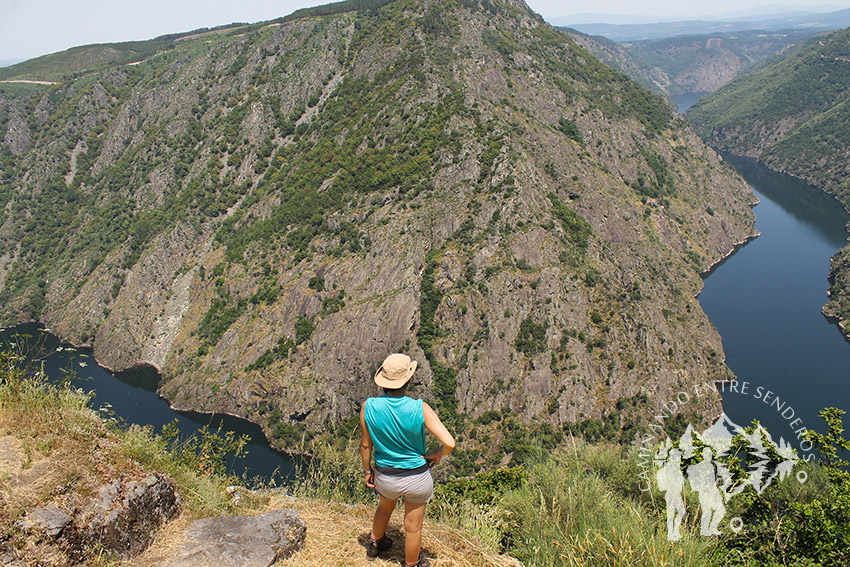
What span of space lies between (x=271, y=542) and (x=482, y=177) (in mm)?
67193

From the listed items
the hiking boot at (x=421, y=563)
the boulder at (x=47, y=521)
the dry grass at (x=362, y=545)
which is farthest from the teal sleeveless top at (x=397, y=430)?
the boulder at (x=47, y=521)

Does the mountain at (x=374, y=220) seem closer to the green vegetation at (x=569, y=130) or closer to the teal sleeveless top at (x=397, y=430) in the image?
the green vegetation at (x=569, y=130)

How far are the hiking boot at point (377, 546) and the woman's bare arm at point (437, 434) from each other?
1716 mm

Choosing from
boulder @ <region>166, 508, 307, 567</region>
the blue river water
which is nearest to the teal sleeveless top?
boulder @ <region>166, 508, 307, 567</region>

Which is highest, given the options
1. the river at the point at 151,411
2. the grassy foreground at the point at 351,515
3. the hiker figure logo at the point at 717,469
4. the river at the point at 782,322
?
the grassy foreground at the point at 351,515

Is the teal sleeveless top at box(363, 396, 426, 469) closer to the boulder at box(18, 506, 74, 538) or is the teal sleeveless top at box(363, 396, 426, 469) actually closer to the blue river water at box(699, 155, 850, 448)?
the boulder at box(18, 506, 74, 538)

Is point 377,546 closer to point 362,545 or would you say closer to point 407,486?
point 362,545

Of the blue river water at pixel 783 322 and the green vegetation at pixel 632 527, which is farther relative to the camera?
the blue river water at pixel 783 322

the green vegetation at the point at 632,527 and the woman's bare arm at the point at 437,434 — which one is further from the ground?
the woman's bare arm at the point at 437,434

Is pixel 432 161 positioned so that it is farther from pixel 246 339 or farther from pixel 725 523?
pixel 725 523

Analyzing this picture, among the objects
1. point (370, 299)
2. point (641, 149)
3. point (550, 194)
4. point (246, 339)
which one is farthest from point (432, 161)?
point (641, 149)

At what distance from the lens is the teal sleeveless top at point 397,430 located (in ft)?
23.4

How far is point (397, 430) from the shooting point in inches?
282

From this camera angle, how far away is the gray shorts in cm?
734
